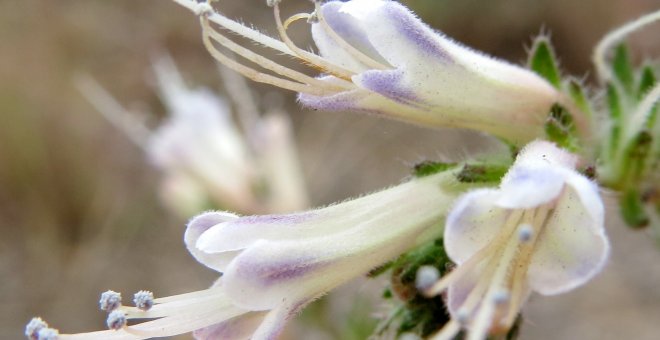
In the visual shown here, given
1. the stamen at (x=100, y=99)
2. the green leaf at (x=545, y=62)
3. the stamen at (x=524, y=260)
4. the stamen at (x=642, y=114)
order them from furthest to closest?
the stamen at (x=100, y=99)
the green leaf at (x=545, y=62)
the stamen at (x=642, y=114)
the stamen at (x=524, y=260)

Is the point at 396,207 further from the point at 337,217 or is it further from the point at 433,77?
the point at 433,77

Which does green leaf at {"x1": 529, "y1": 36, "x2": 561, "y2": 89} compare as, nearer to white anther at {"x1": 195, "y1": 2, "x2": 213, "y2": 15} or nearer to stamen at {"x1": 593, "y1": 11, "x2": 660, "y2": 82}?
stamen at {"x1": 593, "y1": 11, "x2": 660, "y2": 82}

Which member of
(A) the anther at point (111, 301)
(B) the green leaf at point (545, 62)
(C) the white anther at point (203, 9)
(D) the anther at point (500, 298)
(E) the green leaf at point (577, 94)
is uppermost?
(C) the white anther at point (203, 9)

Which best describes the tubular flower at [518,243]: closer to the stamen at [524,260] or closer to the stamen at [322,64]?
the stamen at [524,260]

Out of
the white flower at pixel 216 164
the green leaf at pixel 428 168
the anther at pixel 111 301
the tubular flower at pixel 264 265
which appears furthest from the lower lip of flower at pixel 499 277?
the white flower at pixel 216 164

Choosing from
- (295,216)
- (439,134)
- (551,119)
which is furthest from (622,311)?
(295,216)

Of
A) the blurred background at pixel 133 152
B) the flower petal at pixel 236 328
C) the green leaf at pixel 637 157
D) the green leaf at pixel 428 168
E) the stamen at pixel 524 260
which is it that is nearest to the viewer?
the stamen at pixel 524 260
